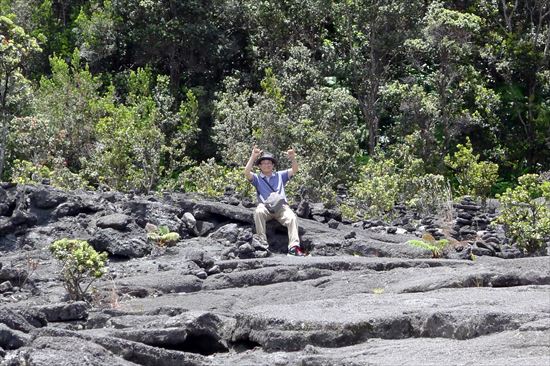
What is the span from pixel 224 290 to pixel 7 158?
14.6 meters

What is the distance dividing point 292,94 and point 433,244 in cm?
1513

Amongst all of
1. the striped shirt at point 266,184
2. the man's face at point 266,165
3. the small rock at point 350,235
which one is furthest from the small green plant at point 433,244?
the man's face at point 266,165

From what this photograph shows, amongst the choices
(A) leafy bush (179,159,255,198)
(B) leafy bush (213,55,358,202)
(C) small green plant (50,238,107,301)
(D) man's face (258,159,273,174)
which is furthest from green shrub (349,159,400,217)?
(C) small green plant (50,238,107,301)

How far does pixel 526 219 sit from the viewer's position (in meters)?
17.3

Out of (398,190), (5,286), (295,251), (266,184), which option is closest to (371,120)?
(398,190)

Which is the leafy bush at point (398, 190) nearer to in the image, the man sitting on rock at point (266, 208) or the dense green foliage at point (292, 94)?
the dense green foliage at point (292, 94)

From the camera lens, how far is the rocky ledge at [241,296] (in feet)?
28.1

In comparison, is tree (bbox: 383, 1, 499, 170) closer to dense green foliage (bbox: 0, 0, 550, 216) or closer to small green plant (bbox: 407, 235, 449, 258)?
dense green foliage (bbox: 0, 0, 550, 216)

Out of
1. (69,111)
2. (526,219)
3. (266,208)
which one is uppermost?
(69,111)

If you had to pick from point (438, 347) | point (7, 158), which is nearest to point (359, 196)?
point (7, 158)

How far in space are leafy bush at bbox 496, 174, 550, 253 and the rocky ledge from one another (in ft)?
3.35

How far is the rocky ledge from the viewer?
8.57 metres

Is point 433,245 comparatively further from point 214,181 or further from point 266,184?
point 214,181

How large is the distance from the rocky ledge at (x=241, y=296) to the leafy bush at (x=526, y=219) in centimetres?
102
